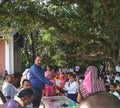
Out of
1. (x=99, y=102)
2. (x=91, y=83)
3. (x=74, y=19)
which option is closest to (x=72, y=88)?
(x=91, y=83)

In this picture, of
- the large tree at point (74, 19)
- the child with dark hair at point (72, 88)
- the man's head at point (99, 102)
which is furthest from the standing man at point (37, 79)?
the man's head at point (99, 102)

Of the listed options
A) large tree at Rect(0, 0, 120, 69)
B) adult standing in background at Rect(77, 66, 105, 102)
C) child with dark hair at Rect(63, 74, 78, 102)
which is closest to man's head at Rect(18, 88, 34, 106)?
adult standing in background at Rect(77, 66, 105, 102)

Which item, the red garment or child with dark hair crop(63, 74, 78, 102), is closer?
the red garment

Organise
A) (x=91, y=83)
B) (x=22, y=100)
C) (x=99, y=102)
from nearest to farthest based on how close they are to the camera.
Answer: (x=99, y=102) < (x=22, y=100) < (x=91, y=83)

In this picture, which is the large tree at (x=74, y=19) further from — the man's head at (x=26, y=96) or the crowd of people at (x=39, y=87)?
the man's head at (x=26, y=96)

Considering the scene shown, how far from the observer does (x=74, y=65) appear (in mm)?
29719

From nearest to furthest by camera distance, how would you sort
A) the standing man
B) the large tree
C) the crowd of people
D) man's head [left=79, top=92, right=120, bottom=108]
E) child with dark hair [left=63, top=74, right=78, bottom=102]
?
man's head [left=79, top=92, right=120, bottom=108] < the crowd of people < the standing man < child with dark hair [left=63, top=74, right=78, bottom=102] < the large tree

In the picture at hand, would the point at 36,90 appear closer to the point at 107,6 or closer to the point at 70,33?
the point at 107,6

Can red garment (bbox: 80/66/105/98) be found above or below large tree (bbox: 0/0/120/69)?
below

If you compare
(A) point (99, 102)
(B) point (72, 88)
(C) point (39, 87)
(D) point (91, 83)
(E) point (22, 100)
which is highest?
(A) point (99, 102)

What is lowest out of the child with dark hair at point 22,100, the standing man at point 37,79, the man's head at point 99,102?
Answer: the standing man at point 37,79

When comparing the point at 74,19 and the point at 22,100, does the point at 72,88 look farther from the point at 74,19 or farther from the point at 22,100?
the point at 74,19

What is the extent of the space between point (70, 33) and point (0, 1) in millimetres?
4096

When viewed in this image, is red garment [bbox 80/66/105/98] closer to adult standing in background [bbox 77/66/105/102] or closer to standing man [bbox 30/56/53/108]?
adult standing in background [bbox 77/66/105/102]
